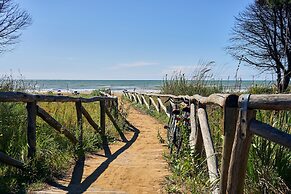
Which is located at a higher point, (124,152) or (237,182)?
(237,182)

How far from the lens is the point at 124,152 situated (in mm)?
7598

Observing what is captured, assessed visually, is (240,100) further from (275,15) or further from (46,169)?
(275,15)

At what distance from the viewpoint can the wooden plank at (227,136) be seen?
307 cm

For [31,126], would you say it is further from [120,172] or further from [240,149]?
[240,149]

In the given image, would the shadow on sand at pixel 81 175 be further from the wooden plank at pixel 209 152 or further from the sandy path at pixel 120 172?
the wooden plank at pixel 209 152

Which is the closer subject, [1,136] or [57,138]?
[1,136]

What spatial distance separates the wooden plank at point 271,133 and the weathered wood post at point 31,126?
3377 mm

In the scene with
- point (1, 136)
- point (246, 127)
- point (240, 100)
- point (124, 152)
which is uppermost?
point (240, 100)

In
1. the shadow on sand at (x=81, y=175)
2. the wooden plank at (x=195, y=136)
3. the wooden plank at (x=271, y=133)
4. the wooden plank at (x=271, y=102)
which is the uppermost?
the wooden plank at (x=271, y=102)

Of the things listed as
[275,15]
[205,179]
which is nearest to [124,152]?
[205,179]

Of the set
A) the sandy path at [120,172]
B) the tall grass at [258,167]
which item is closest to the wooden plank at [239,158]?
the tall grass at [258,167]

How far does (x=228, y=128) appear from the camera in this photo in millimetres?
3115

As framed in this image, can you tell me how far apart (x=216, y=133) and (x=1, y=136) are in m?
3.08

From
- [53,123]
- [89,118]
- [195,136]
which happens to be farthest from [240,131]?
[89,118]
